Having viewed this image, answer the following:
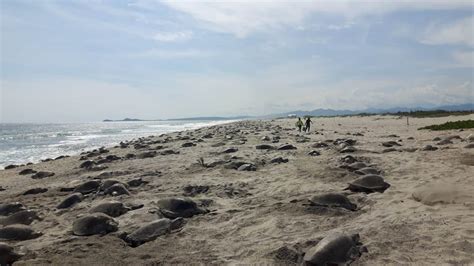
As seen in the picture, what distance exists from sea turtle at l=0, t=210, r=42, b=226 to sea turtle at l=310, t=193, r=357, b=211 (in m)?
6.47

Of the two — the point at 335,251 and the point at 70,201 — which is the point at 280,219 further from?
the point at 70,201

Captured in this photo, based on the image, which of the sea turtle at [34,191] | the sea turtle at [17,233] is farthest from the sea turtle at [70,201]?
the sea turtle at [34,191]

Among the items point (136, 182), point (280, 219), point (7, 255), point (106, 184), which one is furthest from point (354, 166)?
point (7, 255)

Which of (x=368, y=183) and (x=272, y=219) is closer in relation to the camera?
(x=272, y=219)

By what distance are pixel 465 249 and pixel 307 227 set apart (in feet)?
8.74

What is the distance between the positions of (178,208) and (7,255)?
3.40m

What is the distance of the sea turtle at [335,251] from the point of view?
19.1 feet

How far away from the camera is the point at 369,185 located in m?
9.72

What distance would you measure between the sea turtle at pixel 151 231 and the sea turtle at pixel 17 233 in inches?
77.6

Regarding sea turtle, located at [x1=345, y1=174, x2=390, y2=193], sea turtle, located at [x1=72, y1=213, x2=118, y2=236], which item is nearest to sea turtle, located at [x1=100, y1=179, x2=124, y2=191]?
sea turtle, located at [x1=72, y1=213, x2=118, y2=236]

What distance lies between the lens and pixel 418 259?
5746mm

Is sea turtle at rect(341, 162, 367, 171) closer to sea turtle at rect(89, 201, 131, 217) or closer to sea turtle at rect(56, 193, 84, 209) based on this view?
sea turtle at rect(89, 201, 131, 217)

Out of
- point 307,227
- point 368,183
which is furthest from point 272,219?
point 368,183

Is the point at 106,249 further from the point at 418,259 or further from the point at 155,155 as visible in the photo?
the point at 155,155
